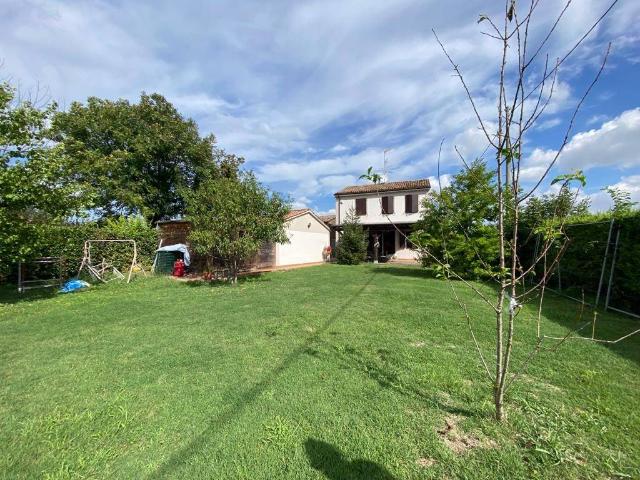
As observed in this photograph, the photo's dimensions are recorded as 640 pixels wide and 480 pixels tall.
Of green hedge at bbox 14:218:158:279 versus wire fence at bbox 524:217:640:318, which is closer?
wire fence at bbox 524:217:640:318

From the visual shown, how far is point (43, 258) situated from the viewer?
10.7 metres

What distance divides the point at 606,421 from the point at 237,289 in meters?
8.80

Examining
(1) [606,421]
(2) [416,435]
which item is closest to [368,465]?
(2) [416,435]

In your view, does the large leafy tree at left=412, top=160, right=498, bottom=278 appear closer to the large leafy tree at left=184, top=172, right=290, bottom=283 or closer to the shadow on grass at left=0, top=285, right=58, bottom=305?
the large leafy tree at left=184, top=172, right=290, bottom=283

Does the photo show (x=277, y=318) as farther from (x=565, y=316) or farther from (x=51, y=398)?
(x=565, y=316)

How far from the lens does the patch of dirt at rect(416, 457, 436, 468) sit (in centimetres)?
205

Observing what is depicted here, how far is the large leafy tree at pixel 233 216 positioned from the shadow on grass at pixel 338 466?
338 inches

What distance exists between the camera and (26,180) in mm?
7527

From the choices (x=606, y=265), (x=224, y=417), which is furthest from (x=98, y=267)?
(x=606, y=265)

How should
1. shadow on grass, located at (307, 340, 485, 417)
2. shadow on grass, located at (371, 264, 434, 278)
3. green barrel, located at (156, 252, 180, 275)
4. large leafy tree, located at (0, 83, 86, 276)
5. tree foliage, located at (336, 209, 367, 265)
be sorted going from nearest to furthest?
1. shadow on grass, located at (307, 340, 485, 417)
2. large leafy tree, located at (0, 83, 86, 276)
3. shadow on grass, located at (371, 264, 434, 278)
4. green barrel, located at (156, 252, 180, 275)
5. tree foliage, located at (336, 209, 367, 265)

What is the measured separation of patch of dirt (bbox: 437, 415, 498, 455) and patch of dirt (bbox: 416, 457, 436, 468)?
0.22 metres

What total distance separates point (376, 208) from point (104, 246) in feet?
55.2

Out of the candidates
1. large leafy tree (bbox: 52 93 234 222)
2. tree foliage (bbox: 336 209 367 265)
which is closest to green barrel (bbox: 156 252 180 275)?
large leafy tree (bbox: 52 93 234 222)

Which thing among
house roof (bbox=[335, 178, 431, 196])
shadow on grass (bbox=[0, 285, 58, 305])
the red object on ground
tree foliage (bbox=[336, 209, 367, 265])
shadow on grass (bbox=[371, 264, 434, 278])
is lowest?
shadow on grass (bbox=[0, 285, 58, 305])
